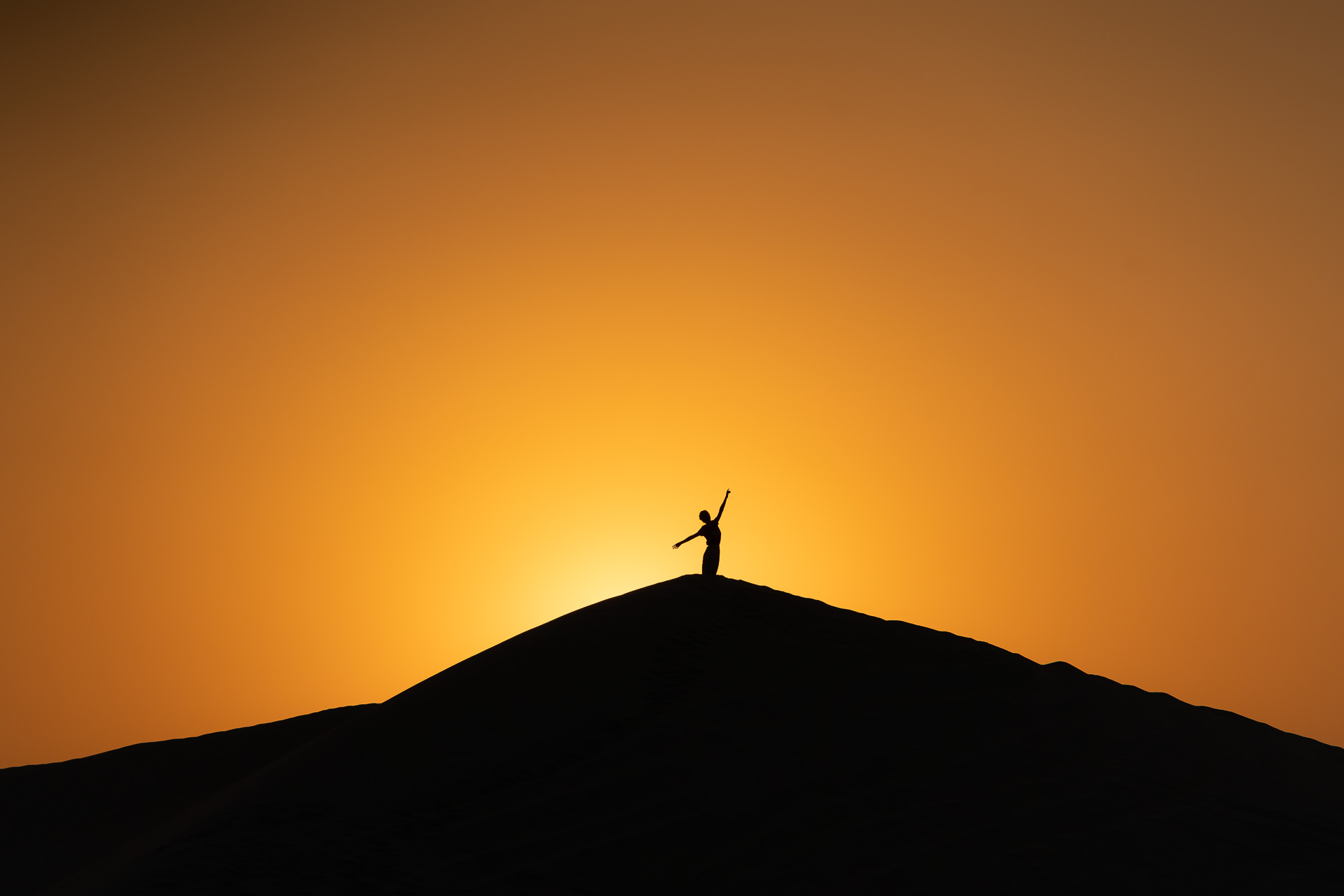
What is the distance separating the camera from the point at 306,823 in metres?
7.31

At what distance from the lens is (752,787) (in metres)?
7.71

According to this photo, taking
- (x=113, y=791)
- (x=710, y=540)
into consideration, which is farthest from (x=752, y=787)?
(x=113, y=791)

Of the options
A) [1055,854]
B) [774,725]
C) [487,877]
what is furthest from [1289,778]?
[487,877]

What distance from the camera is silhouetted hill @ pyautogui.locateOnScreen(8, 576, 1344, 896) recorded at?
22.2ft

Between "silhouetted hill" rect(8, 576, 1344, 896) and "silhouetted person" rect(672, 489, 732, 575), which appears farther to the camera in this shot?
"silhouetted person" rect(672, 489, 732, 575)

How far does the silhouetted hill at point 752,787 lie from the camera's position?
267 inches

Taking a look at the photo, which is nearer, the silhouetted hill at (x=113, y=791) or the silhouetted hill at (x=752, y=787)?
the silhouetted hill at (x=752, y=787)

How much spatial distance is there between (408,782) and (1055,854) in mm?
4984

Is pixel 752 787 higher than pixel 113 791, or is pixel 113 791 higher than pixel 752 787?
pixel 113 791

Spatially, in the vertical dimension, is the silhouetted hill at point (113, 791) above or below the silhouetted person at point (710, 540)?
below

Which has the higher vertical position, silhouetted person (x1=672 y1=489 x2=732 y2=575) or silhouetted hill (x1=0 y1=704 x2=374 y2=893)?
silhouetted person (x1=672 y1=489 x2=732 y2=575)

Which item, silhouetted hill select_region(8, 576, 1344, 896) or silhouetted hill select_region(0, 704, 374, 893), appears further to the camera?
silhouetted hill select_region(0, 704, 374, 893)

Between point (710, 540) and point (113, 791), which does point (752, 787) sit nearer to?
point (710, 540)

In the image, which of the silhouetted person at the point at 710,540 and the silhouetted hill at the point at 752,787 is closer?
the silhouetted hill at the point at 752,787
